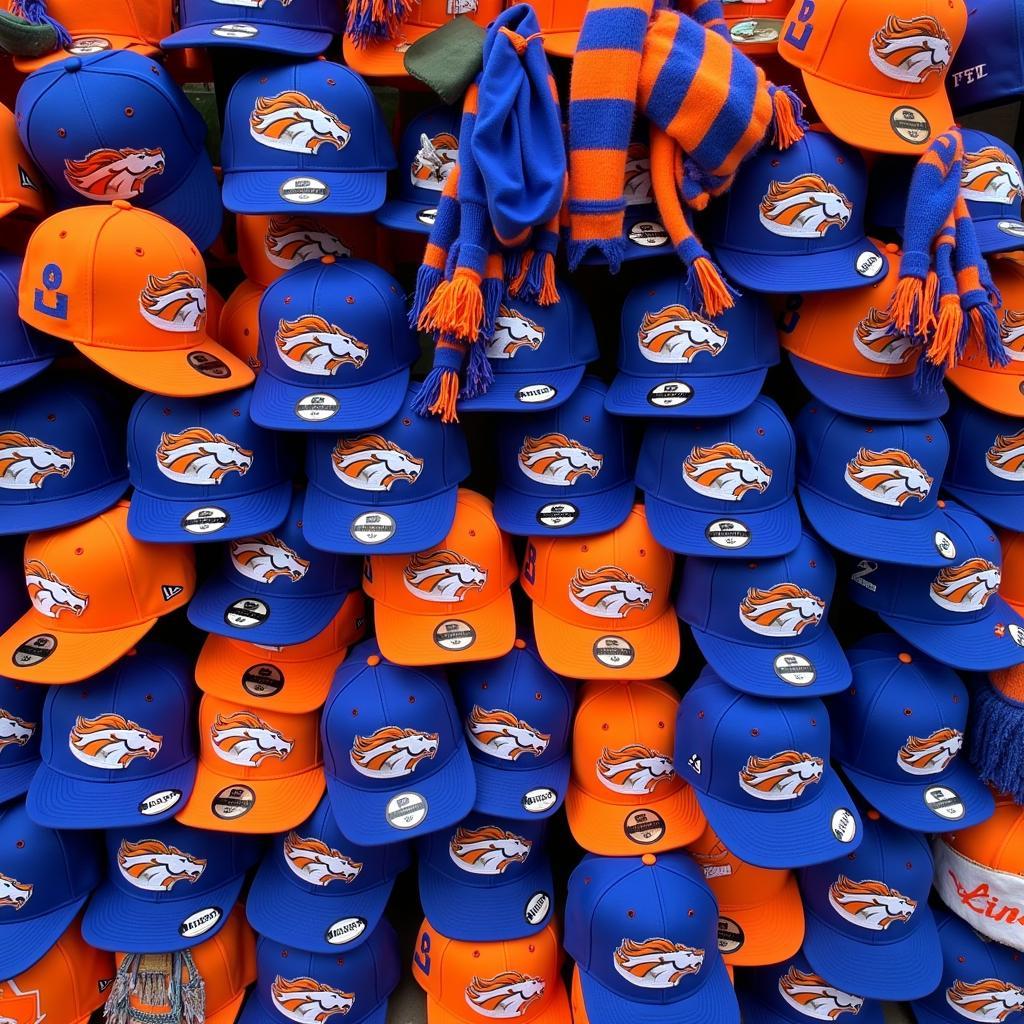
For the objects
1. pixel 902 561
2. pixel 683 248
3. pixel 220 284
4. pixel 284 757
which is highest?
pixel 683 248

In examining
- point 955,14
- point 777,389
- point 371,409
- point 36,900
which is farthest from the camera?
point 777,389

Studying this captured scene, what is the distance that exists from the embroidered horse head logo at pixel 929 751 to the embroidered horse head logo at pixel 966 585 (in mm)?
262

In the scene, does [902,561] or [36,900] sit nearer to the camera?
[902,561]

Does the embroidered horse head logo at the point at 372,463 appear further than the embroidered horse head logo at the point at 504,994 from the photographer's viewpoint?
No

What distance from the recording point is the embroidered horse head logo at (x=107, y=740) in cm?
160

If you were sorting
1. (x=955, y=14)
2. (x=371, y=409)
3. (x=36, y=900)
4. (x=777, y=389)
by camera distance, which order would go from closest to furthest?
1. (x=955, y=14)
2. (x=371, y=409)
3. (x=36, y=900)
4. (x=777, y=389)

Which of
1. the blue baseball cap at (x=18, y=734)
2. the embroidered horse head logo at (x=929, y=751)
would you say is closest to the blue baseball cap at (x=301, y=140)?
the blue baseball cap at (x=18, y=734)

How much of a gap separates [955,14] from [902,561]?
101cm

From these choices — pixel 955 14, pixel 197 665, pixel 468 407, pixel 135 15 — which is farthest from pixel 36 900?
pixel 955 14

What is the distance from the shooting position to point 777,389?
1873 millimetres

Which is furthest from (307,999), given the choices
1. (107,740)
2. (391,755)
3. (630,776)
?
(630,776)

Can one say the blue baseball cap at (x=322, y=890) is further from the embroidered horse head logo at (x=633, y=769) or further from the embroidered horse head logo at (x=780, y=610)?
the embroidered horse head logo at (x=780, y=610)

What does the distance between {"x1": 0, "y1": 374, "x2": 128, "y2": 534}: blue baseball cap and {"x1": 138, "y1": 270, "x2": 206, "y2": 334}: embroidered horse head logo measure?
276 mm

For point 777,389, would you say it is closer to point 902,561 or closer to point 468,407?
point 902,561
